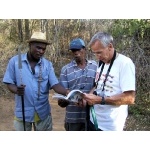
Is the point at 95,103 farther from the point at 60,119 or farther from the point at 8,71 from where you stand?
the point at 60,119

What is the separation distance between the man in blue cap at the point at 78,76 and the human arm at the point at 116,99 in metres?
0.48

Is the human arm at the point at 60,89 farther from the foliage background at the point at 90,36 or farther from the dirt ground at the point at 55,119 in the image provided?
the foliage background at the point at 90,36

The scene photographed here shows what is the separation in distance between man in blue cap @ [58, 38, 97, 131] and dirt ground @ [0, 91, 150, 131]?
1773 millimetres

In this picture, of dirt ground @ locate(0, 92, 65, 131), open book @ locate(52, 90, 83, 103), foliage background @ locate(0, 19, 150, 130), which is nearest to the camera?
open book @ locate(52, 90, 83, 103)

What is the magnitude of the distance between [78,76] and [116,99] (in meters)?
0.66

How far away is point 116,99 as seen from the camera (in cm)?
210

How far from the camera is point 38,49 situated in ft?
8.67

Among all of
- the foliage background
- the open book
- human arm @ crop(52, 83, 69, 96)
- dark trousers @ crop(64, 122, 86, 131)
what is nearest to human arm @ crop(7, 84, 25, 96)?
human arm @ crop(52, 83, 69, 96)

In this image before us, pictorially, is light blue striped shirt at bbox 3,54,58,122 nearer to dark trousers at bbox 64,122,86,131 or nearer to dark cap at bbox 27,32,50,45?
dark cap at bbox 27,32,50,45

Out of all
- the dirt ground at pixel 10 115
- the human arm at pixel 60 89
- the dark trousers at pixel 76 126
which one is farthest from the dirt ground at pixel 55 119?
the human arm at pixel 60 89

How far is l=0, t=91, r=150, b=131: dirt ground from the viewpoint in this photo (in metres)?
4.48
